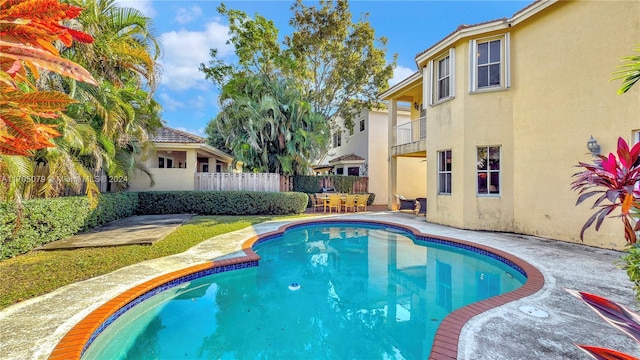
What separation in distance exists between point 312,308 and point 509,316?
3.26 m

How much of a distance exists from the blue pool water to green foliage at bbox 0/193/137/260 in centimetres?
468

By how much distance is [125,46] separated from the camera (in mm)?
9898

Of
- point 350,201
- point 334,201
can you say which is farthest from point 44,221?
point 350,201

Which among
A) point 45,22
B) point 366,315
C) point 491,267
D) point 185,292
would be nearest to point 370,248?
point 491,267

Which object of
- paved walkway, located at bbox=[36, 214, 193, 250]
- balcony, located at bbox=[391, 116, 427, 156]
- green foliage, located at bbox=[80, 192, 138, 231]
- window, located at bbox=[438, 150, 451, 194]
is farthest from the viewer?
balcony, located at bbox=[391, 116, 427, 156]

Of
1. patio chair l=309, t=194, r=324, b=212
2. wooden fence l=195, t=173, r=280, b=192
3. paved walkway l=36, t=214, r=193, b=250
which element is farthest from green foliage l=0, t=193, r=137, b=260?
patio chair l=309, t=194, r=324, b=212

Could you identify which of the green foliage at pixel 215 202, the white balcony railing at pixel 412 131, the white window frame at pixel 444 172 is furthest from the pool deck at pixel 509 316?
the white balcony railing at pixel 412 131

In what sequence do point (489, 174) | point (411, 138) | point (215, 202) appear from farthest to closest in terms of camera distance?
1. point (411, 138)
2. point (215, 202)
3. point (489, 174)

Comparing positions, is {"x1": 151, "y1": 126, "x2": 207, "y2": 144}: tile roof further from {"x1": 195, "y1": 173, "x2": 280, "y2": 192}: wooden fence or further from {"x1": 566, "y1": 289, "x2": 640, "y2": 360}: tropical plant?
{"x1": 566, "y1": 289, "x2": 640, "y2": 360}: tropical plant

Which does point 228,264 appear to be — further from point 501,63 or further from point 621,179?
point 501,63

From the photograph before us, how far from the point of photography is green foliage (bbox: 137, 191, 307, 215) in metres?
15.0

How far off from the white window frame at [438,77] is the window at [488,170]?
8.77ft

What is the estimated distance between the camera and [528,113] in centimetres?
1020

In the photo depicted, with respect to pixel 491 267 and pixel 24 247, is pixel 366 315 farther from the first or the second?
pixel 24 247
